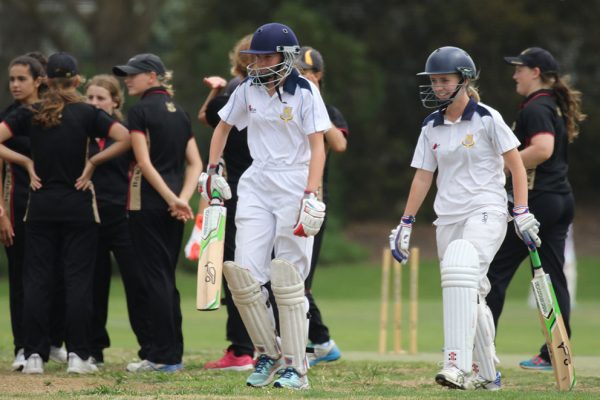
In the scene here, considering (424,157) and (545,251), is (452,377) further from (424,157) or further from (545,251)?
(545,251)

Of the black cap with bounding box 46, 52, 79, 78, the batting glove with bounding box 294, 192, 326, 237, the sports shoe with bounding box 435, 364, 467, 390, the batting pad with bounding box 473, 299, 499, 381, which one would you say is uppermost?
the black cap with bounding box 46, 52, 79, 78

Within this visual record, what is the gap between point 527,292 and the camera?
19984 millimetres

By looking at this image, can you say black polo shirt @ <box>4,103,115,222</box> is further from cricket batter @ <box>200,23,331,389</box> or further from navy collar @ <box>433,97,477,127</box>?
navy collar @ <box>433,97,477,127</box>

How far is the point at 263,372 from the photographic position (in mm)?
6266

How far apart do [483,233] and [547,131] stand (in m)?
1.62

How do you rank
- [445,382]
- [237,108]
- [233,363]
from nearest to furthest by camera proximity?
[445,382] < [237,108] < [233,363]

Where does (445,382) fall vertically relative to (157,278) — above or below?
below

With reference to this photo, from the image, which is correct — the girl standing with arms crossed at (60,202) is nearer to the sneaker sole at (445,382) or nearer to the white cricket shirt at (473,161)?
the white cricket shirt at (473,161)

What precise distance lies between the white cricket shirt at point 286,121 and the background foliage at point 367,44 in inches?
656

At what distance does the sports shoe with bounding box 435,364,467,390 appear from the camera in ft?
18.9

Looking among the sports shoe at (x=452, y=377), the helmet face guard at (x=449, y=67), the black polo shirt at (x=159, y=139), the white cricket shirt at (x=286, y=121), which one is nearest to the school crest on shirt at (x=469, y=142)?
the helmet face guard at (x=449, y=67)

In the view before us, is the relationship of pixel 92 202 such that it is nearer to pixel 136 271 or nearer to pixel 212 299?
pixel 136 271

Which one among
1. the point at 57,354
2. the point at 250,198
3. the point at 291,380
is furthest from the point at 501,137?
the point at 57,354

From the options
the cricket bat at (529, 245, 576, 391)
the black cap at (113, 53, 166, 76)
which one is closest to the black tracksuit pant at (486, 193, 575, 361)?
the cricket bat at (529, 245, 576, 391)
